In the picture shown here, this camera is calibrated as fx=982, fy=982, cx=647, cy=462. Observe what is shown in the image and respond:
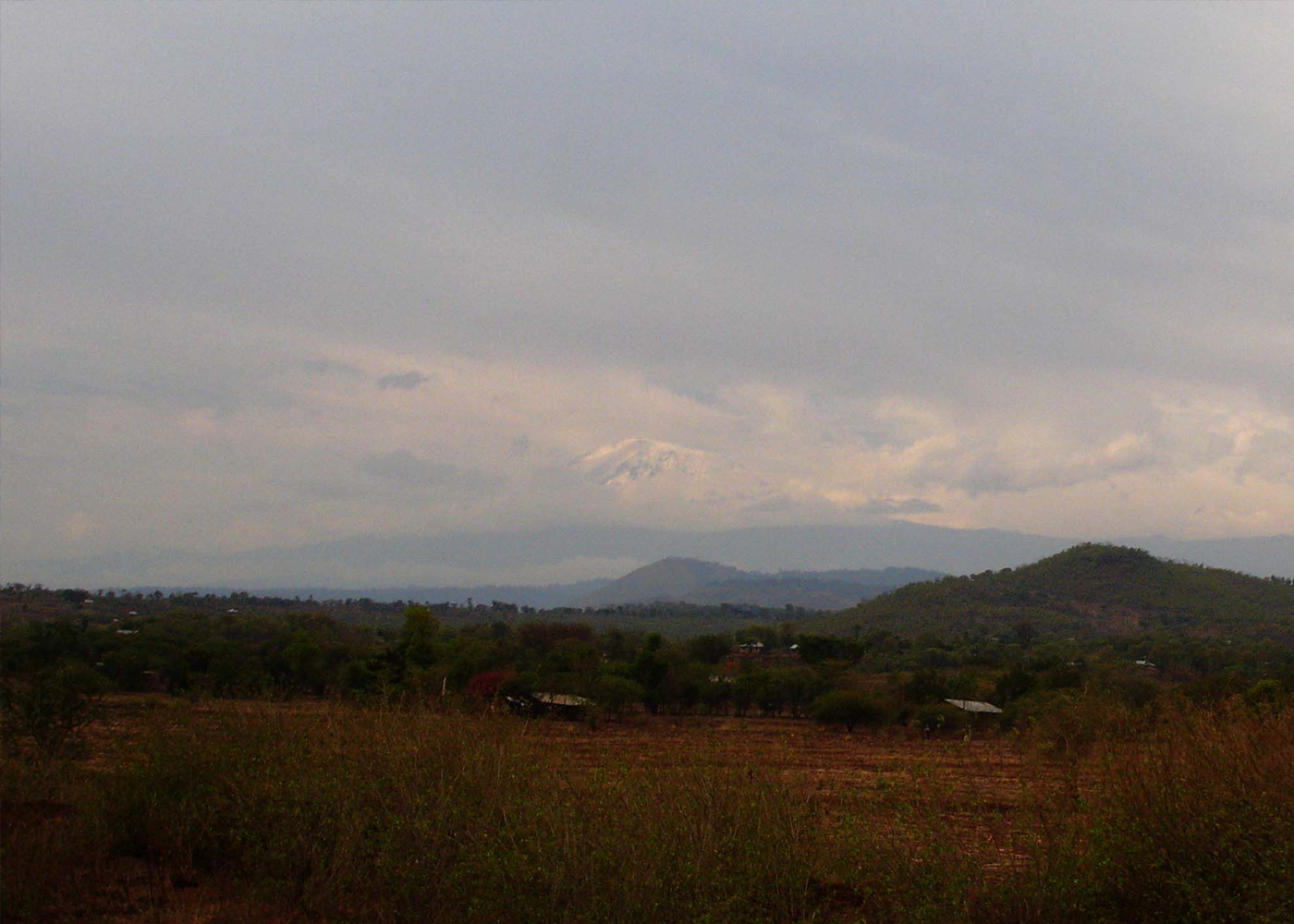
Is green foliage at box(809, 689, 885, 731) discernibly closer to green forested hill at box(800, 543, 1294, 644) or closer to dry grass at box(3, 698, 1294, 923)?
dry grass at box(3, 698, 1294, 923)

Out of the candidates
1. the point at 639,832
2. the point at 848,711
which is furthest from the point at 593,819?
the point at 848,711

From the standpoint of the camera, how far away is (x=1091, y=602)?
12475 cm

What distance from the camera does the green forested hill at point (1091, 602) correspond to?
108 metres

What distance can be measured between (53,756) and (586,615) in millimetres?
177330

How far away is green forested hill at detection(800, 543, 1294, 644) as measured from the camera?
108 metres

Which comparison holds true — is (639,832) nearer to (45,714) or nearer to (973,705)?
(45,714)

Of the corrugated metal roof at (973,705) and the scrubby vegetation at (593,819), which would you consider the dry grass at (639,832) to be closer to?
the scrubby vegetation at (593,819)

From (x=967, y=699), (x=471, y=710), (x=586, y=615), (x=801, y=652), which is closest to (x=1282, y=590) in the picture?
(x=801, y=652)

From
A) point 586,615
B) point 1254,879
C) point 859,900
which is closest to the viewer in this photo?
point 1254,879

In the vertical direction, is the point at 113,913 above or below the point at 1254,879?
below

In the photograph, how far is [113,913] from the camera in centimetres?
1138

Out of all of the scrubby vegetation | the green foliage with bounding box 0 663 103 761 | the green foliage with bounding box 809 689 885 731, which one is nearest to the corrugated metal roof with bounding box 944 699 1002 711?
the green foliage with bounding box 809 689 885 731

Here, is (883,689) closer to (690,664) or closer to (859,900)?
(690,664)

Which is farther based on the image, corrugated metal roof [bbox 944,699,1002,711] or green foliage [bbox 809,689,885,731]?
green foliage [bbox 809,689,885,731]
